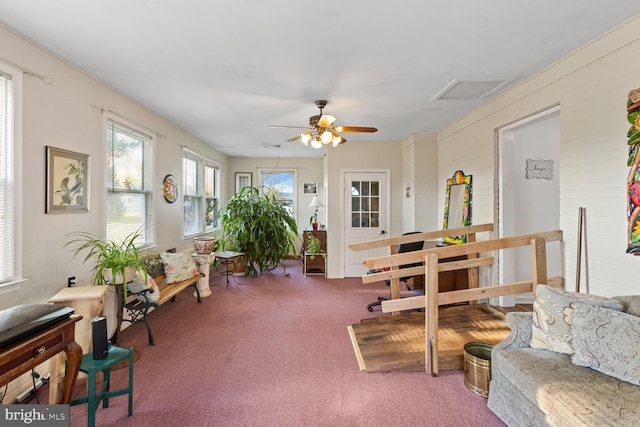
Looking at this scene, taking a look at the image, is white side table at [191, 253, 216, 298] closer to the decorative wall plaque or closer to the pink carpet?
the pink carpet

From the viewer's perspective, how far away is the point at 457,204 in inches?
175

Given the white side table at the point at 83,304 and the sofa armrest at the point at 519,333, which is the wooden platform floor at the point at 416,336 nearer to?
the sofa armrest at the point at 519,333

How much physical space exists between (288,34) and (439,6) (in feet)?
3.20

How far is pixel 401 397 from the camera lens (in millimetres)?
2141

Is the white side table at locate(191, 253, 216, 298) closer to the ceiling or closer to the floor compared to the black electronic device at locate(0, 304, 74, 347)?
closer to the floor

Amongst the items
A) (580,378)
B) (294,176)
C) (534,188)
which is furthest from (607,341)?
(294,176)

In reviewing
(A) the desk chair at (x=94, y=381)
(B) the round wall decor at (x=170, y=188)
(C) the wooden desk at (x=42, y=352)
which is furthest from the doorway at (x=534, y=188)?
(B) the round wall decor at (x=170, y=188)

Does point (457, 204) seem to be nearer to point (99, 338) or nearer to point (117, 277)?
point (117, 277)

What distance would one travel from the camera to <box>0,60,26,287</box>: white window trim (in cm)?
208

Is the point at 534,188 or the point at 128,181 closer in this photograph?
the point at 128,181

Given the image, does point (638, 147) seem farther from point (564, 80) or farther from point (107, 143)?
point (107, 143)

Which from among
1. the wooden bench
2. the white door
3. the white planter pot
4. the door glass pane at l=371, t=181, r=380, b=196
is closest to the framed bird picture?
the white planter pot

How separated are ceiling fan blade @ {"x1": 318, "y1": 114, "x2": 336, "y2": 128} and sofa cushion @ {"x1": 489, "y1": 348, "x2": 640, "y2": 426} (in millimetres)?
2437
